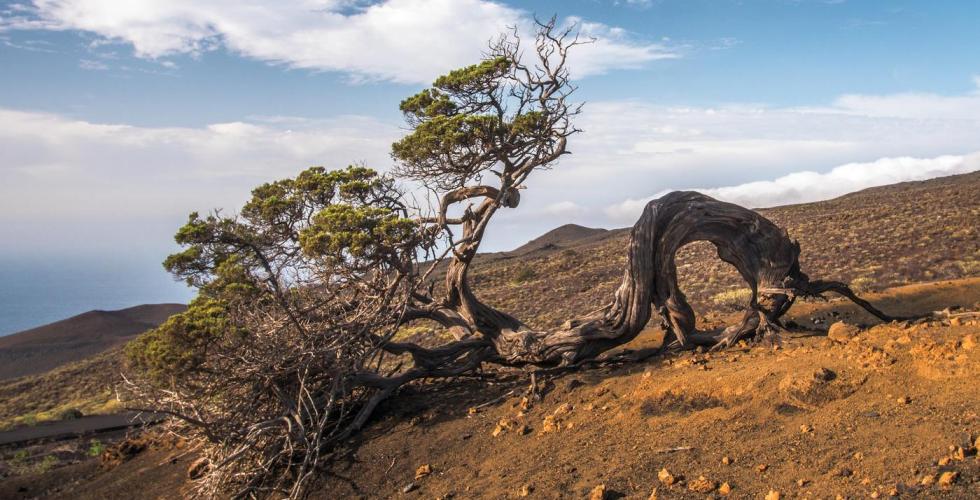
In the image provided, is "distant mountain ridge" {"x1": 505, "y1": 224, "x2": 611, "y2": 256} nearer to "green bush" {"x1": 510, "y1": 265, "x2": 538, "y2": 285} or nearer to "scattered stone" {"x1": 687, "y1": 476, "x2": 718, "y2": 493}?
"green bush" {"x1": 510, "y1": 265, "x2": 538, "y2": 285}

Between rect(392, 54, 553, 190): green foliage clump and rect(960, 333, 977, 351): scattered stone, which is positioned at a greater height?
rect(392, 54, 553, 190): green foliage clump

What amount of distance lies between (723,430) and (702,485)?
1.35m

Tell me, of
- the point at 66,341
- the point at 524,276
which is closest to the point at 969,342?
the point at 524,276

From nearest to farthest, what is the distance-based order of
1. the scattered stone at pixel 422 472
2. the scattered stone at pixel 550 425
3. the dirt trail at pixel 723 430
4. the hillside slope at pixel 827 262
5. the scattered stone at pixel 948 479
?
the scattered stone at pixel 948 479
the dirt trail at pixel 723 430
the scattered stone at pixel 422 472
the scattered stone at pixel 550 425
the hillside slope at pixel 827 262

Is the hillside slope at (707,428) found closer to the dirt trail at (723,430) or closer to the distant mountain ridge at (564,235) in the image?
the dirt trail at (723,430)

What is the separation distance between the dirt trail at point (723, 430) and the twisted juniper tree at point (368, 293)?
825 millimetres

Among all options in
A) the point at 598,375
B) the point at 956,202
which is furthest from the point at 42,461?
the point at 956,202

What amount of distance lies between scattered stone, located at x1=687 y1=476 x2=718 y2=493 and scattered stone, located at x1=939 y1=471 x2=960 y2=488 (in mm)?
1741

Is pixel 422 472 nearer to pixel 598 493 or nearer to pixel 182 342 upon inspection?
pixel 598 493

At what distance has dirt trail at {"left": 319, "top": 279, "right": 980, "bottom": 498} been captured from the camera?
229 inches

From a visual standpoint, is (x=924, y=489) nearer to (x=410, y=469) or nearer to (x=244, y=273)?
(x=410, y=469)

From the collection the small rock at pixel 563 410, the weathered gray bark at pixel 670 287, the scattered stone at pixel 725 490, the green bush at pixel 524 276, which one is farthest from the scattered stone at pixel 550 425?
the green bush at pixel 524 276

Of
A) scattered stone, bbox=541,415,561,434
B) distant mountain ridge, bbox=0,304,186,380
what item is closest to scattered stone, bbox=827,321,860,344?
scattered stone, bbox=541,415,561,434

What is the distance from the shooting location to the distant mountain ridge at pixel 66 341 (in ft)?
149
